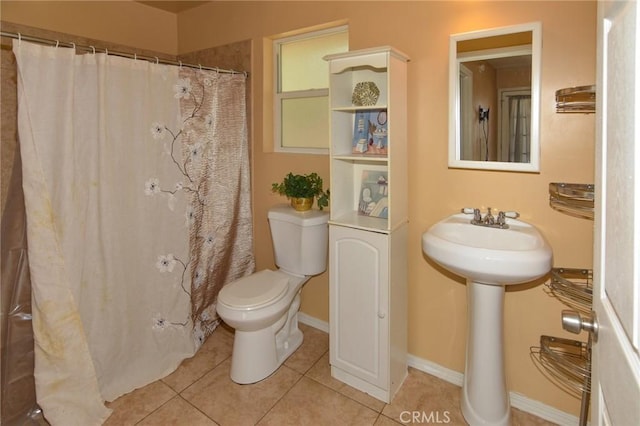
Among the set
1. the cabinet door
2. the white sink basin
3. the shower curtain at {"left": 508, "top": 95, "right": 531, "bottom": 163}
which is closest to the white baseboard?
the cabinet door

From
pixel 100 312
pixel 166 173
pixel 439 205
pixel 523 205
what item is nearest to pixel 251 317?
Answer: pixel 100 312

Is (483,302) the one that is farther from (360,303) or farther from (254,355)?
(254,355)

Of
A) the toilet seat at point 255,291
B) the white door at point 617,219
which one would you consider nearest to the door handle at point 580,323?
the white door at point 617,219

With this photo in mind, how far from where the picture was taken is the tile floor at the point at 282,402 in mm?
1912

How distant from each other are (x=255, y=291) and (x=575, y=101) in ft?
5.87

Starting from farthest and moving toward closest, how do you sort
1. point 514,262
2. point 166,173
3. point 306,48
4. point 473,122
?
1. point 306,48
2. point 166,173
3. point 473,122
4. point 514,262

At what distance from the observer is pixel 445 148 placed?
6.61 ft

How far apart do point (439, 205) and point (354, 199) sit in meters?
0.52

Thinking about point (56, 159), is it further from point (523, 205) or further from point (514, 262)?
point (523, 205)

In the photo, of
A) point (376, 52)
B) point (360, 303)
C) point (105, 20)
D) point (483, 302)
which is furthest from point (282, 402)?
point (105, 20)

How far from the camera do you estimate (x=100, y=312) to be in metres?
2.06

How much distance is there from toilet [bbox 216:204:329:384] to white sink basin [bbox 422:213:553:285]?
828 mm

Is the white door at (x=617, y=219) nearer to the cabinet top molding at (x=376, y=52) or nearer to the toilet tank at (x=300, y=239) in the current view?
the cabinet top molding at (x=376, y=52)

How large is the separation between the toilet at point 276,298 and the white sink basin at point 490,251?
83cm
